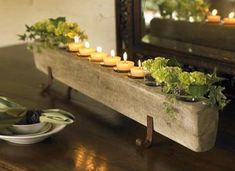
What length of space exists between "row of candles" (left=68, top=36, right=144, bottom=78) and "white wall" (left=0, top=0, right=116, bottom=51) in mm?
820

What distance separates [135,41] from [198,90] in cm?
68

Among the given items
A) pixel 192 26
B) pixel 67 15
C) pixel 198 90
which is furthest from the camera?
pixel 67 15

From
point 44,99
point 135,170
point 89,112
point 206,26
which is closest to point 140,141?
point 135,170

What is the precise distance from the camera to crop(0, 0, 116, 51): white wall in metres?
1.96

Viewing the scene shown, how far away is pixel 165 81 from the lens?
828 mm

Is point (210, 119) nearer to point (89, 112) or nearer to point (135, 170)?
point (135, 170)

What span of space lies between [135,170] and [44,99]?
439mm

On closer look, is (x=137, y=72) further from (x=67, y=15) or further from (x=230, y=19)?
(x=67, y=15)

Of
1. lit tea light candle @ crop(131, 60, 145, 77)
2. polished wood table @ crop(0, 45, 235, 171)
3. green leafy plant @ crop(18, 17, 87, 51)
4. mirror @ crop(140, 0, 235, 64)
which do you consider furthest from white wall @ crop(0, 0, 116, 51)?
lit tea light candle @ crop(131, 60, 145, 77)

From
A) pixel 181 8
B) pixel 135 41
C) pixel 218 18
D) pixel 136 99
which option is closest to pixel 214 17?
pixel 218 18

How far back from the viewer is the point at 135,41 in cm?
144

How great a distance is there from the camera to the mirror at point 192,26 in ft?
3.82

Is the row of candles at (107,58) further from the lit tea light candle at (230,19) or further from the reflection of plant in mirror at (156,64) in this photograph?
the lit tea light candle at (230,19)

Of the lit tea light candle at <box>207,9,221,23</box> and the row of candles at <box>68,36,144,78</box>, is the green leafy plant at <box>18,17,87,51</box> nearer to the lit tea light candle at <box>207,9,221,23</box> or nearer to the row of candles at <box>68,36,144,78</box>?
the row of candles at <box>68,36,144,78</box>
